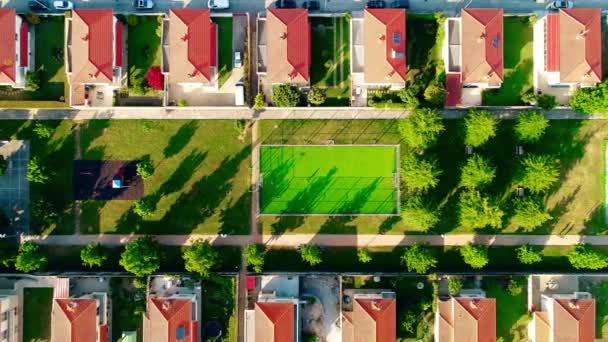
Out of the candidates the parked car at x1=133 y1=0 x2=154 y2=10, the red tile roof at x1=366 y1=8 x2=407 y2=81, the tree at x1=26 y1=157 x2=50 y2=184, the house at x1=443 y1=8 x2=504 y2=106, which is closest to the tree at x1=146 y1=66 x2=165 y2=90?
A: the parked car at x1=133 y1=0 x2=154 y2=10

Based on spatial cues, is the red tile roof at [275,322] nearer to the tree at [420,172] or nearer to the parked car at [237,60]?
the tree at [420,172]

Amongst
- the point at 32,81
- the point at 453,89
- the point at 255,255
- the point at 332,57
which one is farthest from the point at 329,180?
the point at 32,81

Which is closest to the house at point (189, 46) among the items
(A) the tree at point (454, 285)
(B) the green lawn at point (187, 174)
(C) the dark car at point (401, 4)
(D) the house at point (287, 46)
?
(B) the green lawn at point (187, 174)

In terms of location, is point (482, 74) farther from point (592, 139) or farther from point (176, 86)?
point (176, 86)

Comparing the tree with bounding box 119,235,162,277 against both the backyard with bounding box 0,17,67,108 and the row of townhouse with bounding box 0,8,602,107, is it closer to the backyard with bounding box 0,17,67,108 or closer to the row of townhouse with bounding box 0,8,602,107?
→ the row of townhouse with bounding box 0,8,602,107

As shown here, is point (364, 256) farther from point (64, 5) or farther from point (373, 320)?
point (64, 5)
